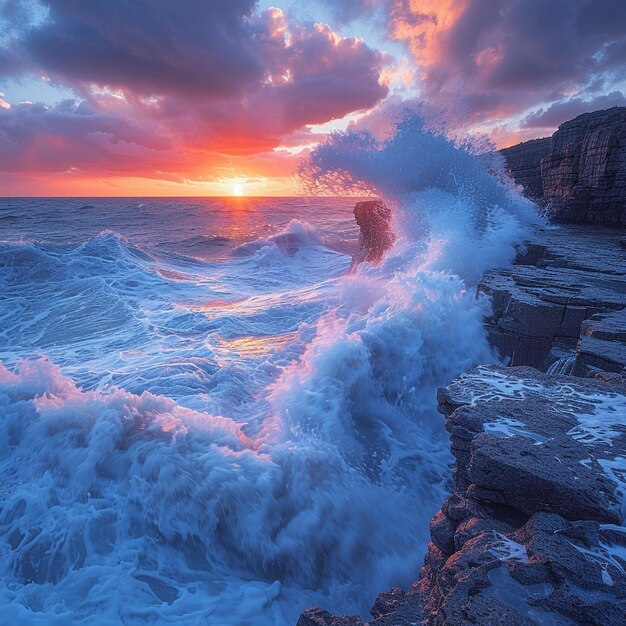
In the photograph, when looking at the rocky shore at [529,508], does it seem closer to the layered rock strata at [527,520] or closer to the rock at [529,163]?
the layered rock strata at [527,520]

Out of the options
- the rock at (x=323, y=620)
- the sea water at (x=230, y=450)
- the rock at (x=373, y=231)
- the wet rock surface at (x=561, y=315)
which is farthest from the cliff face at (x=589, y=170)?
the rock at (x=323, y=620)

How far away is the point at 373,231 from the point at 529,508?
12.0m

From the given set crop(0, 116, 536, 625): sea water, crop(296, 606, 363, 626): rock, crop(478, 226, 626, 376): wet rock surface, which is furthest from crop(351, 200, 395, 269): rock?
crop(296, 606, 363, 626): rock

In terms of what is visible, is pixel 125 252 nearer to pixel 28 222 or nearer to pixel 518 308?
pixel 518 308

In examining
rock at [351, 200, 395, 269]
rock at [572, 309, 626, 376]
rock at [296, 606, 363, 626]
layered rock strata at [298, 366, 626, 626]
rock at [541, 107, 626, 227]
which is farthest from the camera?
rock at [541, 107, 626, 227]

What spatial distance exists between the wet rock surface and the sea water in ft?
1.24

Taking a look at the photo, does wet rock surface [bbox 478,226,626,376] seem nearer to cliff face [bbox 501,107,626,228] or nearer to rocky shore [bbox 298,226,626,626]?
rocky shore [bbox 298,226,626,626]

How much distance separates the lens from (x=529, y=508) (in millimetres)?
1949

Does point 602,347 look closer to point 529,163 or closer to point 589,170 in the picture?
point 589,170

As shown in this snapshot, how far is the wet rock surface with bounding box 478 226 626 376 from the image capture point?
374 cm

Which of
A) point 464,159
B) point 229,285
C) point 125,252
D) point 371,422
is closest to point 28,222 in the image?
point 125,252

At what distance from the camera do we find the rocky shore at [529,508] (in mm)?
1494

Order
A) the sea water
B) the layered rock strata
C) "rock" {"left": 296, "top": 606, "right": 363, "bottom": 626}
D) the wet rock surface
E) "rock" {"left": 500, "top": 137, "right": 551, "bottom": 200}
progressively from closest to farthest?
the layered rock strata < "rock" {"left": 296, "top": 606, "right": 363, "bottom": 626} < the sea water < the wet rock surface < "rock" {"left": 500, "top": 137, "right": 551, "bottom": 200}

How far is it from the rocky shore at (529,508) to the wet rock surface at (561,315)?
70 mm
